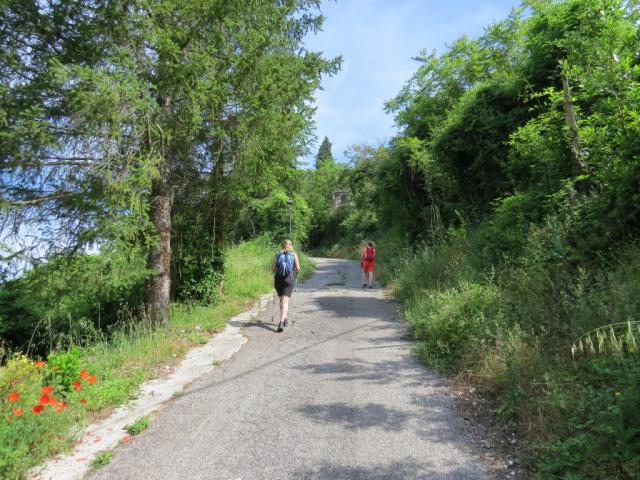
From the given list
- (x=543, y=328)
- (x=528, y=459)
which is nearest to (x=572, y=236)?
(x=543, y=328)

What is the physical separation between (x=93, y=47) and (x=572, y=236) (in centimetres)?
769

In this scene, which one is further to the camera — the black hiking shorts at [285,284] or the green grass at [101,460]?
the black hiking shorts at [285,284]

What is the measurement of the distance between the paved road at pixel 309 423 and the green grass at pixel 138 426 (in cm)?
7

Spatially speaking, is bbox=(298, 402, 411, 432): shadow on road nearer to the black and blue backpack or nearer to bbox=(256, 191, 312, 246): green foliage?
the black and blue backpack

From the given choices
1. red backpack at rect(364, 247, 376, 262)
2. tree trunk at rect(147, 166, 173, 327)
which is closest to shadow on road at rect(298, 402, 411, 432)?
tree trunk at rect(147, 166, 173, 327)

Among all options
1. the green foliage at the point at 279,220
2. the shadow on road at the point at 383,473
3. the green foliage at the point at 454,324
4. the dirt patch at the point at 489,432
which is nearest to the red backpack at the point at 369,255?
the green foliage at the point at 454,324

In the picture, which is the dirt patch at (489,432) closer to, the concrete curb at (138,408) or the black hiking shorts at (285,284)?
the concrete curb at (138,408)

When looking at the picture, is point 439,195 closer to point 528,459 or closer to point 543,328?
point 543,328

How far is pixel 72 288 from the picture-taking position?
562cm

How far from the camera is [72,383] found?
437cm

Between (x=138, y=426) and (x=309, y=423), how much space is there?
1699 mm

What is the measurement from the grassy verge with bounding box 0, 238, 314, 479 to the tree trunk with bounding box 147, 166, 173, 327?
34 cm

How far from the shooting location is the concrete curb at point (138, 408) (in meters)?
3.21

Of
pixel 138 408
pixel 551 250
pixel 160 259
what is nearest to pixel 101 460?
pixel 138 408
